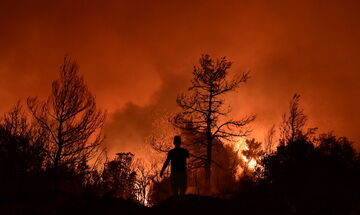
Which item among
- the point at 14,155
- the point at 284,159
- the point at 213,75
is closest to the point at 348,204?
the point at 284,159

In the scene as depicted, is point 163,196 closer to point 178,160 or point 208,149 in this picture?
point 208,149

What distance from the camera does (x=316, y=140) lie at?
43.2 ft

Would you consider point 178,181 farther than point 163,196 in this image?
No

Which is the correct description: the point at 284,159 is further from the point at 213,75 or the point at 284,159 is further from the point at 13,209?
the point at 13,209

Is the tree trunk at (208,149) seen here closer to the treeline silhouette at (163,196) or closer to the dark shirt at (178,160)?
the treeline silhouette at (163,196)

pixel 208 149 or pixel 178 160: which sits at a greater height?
pixel 208 149

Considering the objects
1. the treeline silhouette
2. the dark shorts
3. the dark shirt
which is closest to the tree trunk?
the treeline silhouette

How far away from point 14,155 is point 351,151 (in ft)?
49.8

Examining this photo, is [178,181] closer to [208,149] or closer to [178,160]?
[178,160]

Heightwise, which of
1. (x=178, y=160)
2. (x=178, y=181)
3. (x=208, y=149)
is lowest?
(x=178, y=181)

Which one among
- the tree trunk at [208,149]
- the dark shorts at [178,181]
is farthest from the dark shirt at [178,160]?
the tree trunk at [208,149]

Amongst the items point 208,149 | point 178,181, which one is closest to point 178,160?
point 178,181

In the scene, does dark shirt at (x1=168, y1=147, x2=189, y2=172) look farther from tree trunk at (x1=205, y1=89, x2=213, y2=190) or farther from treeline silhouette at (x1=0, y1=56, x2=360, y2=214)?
tree trunk at (x1=205, y1=89, x2=213, y2=190)

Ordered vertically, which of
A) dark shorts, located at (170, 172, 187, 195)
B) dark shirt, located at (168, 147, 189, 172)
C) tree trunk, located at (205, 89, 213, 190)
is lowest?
dark shorts, located at (170, 172, 187, 195)
